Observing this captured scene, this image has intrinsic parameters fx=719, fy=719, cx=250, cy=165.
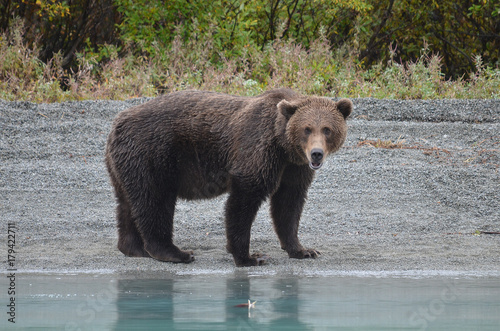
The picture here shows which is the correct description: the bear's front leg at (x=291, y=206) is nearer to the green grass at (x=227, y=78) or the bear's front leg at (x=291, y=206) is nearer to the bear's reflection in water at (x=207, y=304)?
the bear's reflection in water at (x=207, y=304)

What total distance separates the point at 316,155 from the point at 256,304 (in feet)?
5.16

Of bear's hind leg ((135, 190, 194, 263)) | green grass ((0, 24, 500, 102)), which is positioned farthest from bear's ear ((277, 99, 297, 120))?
green grass ((0, 24, 500, 102))

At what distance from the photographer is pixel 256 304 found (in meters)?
4.61

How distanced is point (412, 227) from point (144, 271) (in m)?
3.06

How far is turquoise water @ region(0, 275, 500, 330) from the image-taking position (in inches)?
162

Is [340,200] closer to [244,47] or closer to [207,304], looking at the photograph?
[207,304]

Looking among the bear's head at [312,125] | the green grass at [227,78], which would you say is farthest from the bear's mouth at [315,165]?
the green grass at [227,78]

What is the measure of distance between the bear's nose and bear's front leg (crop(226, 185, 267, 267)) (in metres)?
0.64

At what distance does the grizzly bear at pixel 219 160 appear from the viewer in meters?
6.08

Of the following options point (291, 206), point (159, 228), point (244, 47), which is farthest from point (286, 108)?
point (244, 47)

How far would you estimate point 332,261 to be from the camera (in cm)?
627

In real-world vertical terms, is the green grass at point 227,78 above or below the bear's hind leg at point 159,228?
above

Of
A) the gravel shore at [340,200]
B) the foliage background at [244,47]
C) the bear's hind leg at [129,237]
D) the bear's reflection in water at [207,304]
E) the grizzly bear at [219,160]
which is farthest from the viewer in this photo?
the foliage background at [244,47]

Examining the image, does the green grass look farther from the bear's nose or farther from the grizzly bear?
the bear's nose
